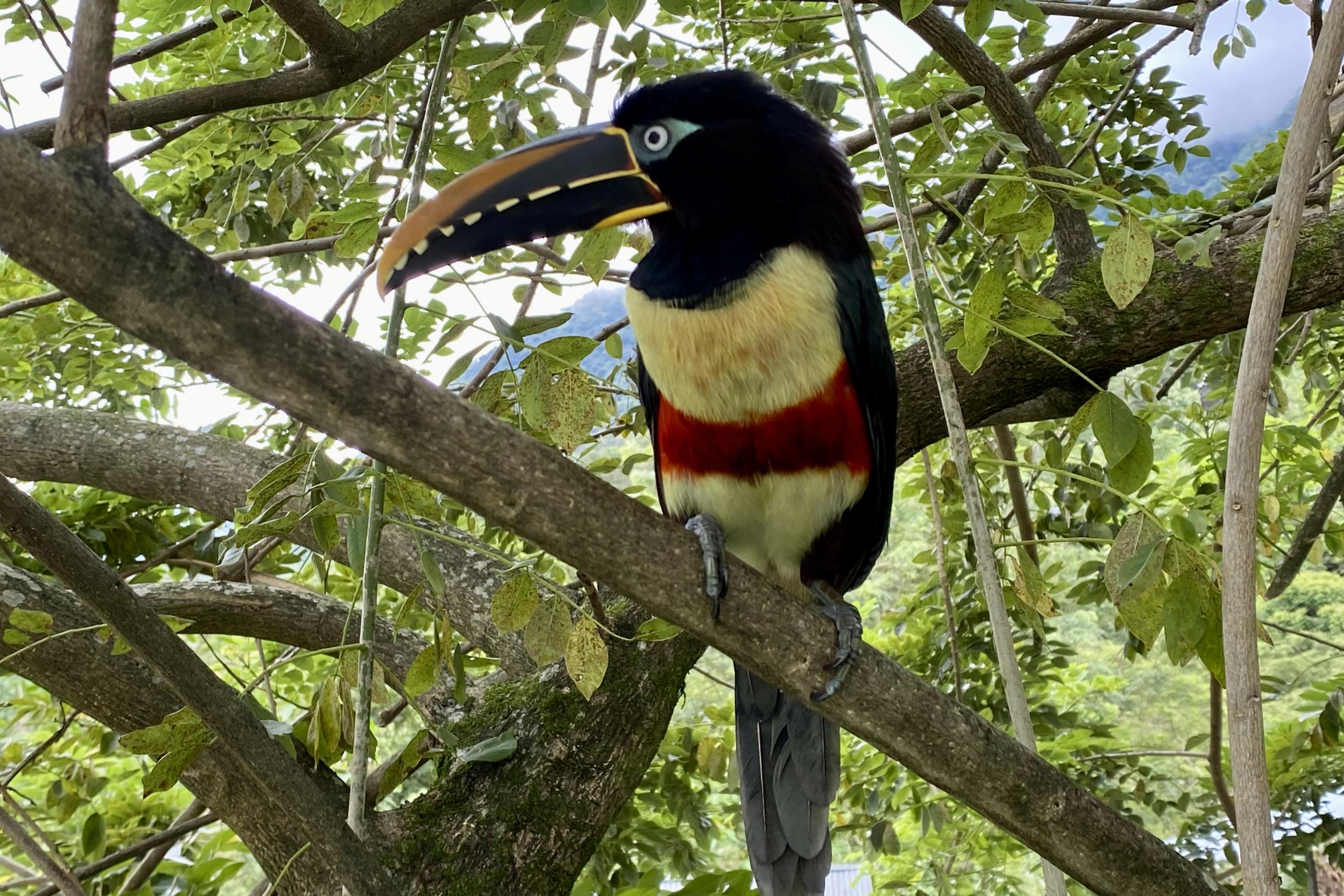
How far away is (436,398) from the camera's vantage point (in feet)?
4.46

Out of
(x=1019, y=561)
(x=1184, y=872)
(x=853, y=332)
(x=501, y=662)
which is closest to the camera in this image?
(x=1184, y=872)

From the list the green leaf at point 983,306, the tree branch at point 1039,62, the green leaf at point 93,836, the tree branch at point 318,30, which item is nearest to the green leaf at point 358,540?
the tree branch at point 318,30

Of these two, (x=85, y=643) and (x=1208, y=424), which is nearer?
(x=85, y=643)

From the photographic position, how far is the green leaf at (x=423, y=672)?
1897 mm

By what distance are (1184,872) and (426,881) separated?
1.62 m

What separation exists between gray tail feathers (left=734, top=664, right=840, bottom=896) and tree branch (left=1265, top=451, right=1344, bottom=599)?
159cm

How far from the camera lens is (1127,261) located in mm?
1879

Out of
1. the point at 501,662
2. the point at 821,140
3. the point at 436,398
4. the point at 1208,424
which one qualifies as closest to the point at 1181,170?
the point at 1208,424

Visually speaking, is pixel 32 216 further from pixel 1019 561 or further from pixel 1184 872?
pixel 1184 872

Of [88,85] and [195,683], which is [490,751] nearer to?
[195,683]

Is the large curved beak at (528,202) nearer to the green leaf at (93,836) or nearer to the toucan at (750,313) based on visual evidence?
the toucan at (750,313)

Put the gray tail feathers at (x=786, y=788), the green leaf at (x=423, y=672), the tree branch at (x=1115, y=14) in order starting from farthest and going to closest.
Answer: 1. the tree branch at (x=1115, y=14)
2. the gray tail feathers at (x=786, y=788)
3. the green leaf at (x=423, y=672)

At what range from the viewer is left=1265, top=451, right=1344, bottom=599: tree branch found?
10.3 feet

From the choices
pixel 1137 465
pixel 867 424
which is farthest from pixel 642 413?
pixel 1137 465
